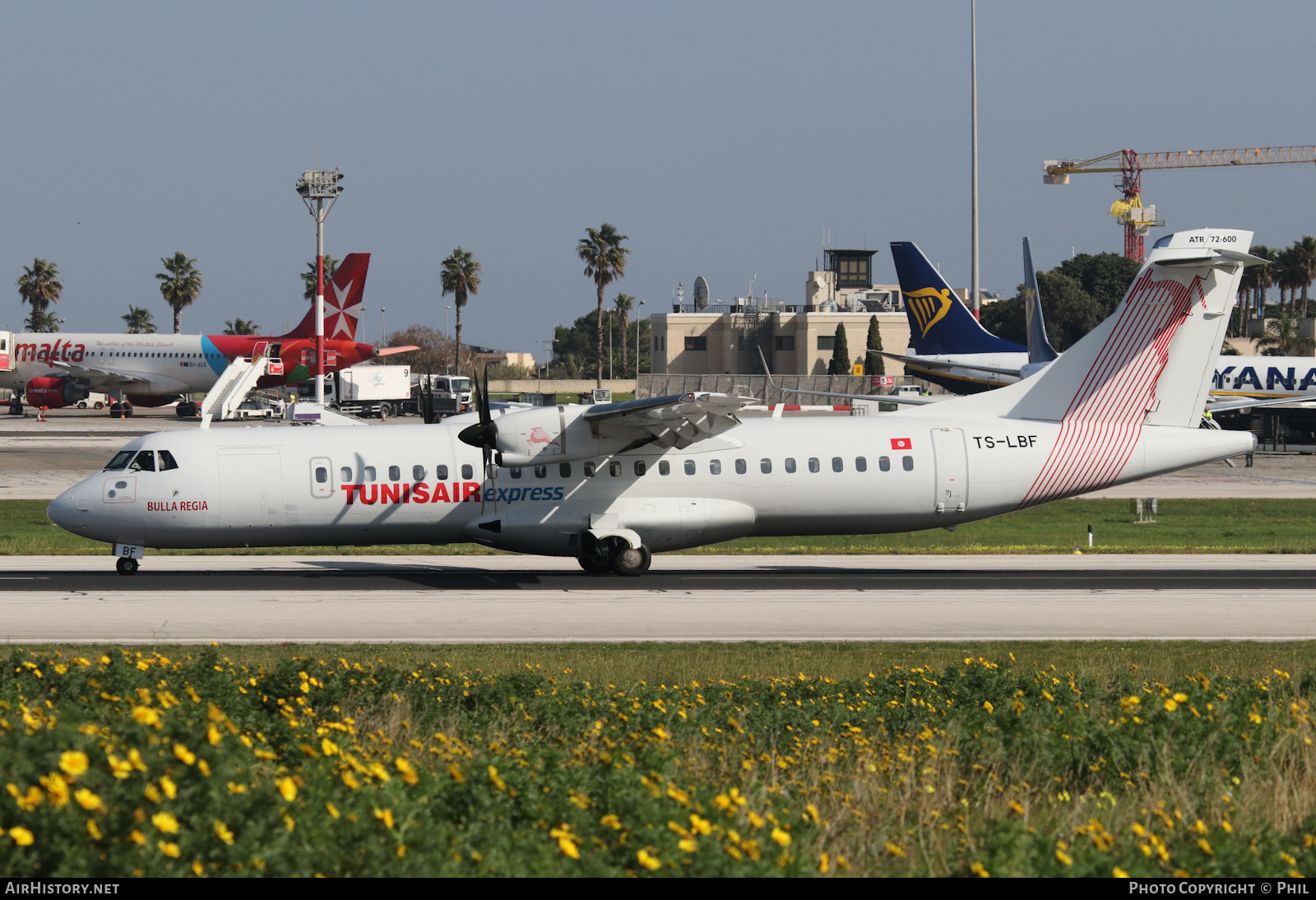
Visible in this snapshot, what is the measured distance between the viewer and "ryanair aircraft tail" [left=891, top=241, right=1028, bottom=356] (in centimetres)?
6906

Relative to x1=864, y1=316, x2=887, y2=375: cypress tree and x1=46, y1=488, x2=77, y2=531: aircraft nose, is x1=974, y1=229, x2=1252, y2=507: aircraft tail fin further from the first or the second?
x1=864, y1=316, x2=887, y2=375: cypress tree

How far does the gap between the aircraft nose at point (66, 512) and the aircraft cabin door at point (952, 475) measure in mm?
18294

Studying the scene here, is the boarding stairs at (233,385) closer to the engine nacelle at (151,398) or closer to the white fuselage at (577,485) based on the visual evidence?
the white fuselage at (577,485)

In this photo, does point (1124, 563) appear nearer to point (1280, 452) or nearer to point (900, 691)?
Result: point (900, 691)

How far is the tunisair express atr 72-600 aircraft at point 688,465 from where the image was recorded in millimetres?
26203

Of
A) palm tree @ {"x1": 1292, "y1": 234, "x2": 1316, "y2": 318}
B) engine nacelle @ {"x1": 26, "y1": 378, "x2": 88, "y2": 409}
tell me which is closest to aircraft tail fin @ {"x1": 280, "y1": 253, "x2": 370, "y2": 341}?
engine nacelle @ {"x1": 26, "y1": 378, "x2": 88, "y2": 409}

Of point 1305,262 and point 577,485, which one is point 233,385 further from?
point 1305,262

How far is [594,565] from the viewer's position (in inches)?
1079

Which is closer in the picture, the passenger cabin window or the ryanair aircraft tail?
the passenger cabin window

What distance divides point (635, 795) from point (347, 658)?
11043mm

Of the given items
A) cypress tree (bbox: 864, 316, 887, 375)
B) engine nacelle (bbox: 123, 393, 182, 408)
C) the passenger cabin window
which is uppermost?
cypress tree (bbox: 864, 316, 887, 375)

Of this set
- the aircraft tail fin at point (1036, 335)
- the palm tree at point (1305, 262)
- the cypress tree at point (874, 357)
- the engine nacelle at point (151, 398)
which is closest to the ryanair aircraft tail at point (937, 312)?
the aircraft tail fin at point (1036, 335)

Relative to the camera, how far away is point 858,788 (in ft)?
30.9

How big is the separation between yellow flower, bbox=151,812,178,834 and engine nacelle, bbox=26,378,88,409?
92.6 metres
